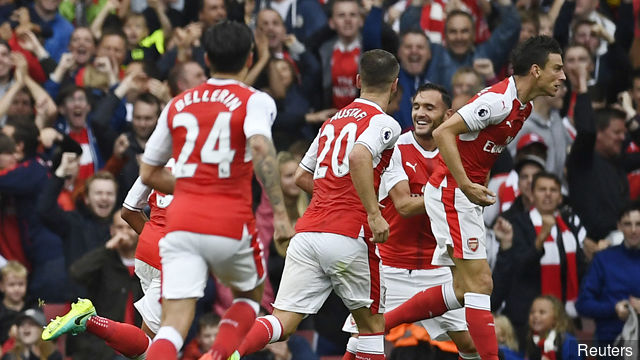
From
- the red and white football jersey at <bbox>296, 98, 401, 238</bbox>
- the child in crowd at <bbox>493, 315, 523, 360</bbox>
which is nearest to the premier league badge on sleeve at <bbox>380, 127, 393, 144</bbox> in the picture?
the red and white football jersey at <bbox>296, 98, 401, 238</bbox>

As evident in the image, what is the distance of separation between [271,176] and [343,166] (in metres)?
1.54

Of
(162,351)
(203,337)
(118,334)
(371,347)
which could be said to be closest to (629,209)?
(203,337)

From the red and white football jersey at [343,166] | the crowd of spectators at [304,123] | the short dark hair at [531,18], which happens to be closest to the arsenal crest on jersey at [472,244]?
the red and white football jersey at [343,166]

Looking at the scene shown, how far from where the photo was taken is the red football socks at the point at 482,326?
1059 centimetres

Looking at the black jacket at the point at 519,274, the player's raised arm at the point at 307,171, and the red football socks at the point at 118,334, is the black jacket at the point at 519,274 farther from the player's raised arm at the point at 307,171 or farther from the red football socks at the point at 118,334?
the red football socks at the point at 118,334

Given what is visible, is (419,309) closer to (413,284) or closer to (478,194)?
(413,284)

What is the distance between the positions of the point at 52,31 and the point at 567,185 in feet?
23.2

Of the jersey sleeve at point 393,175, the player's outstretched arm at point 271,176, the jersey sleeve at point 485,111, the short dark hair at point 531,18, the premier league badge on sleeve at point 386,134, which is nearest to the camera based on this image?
the player's outstretched arm at point 271,176

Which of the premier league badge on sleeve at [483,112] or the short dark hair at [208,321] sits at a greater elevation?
the premier league badge on sleeve at [483,112]

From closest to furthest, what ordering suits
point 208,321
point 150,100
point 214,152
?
1. point 214,152
2. point 208,321
3. point 150,100

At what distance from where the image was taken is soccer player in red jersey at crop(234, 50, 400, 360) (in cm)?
1020

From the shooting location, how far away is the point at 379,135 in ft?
33.3

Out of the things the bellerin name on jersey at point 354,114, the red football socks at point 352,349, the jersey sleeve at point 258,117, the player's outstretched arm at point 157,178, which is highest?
the jersey sleeve at point 258,117

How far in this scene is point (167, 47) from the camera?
17328mm
